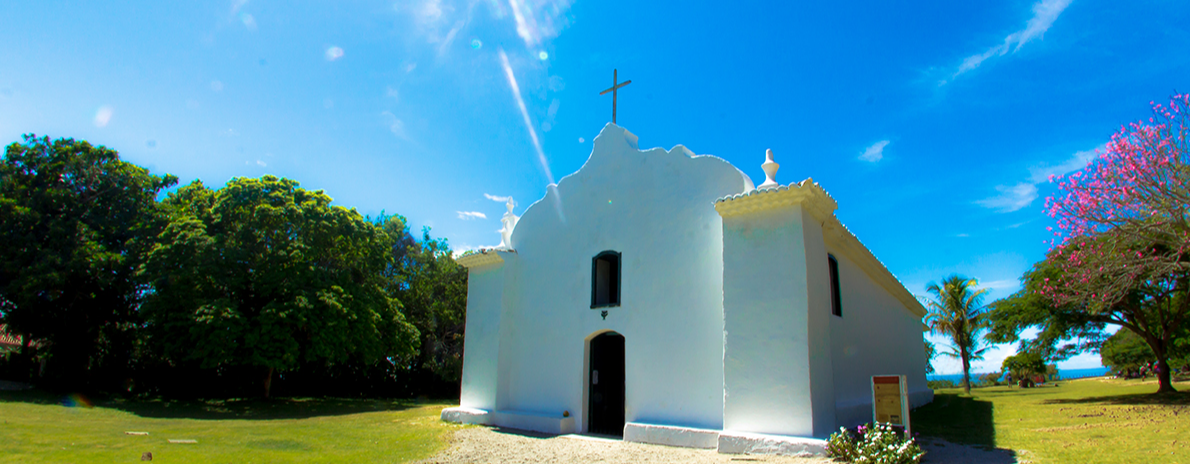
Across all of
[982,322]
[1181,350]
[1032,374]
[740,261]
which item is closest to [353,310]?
[740,261]

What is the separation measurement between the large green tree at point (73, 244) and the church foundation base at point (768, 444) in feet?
61.6

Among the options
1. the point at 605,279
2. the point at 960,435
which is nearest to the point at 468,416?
the point at 605,279

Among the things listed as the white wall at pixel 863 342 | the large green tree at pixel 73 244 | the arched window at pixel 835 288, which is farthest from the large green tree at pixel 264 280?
the white wall at pixel 863 342

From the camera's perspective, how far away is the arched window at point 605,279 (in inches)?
441

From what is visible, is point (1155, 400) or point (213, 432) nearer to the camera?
point (213, 432)

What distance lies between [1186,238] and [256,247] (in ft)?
74.7

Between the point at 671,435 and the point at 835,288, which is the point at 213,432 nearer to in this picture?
the point at 671,435

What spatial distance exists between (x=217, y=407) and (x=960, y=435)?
18851 millimetres

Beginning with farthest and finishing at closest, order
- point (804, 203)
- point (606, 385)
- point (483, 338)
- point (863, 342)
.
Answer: point (483, 338)
point (863, 342)
point (606, 385)
point (804, 203)

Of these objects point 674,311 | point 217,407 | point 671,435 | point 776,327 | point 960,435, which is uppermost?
point 674,311

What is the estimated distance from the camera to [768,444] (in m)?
7.92

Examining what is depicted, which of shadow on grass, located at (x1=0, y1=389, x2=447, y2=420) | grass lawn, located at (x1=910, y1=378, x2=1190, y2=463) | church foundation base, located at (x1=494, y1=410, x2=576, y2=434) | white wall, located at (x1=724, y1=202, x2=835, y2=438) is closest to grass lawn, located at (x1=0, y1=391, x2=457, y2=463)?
shadow on grass, located at (x1=0, y1=389, x2=447, y2=420)

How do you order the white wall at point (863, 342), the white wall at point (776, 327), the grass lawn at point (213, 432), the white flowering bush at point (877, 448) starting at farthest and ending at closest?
the white wall at point (863, 342) < the white wall at point (776, 327) < the grass lawn at point (213, 432) < the white flowering bush at point (877, 448)

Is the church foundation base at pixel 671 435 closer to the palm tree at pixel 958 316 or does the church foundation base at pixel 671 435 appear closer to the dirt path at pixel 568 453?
the dirt path at pixel 568 453
